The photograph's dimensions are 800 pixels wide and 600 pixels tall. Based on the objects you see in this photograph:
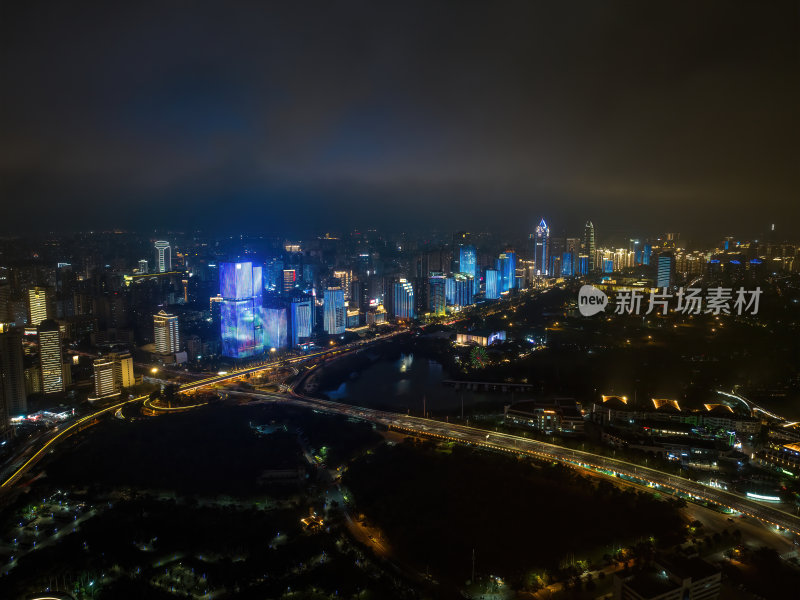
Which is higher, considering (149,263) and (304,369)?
(149,263)

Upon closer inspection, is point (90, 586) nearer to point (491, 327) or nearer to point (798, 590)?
point (798, 590)

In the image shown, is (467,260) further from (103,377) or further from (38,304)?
(103,377)

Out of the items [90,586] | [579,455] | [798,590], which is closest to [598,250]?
[579,455]

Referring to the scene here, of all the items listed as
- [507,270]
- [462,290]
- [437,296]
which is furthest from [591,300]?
[507,270]

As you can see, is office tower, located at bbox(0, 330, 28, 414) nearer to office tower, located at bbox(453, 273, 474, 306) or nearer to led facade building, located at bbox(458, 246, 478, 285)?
office tower, located at bbox(453, 273, 474, 306)

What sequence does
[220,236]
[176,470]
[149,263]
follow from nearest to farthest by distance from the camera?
1. [176,470]
2. [149,263]
3. [220,236]
